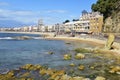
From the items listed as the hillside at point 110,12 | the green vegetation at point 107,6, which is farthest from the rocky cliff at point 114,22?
the green vegetation at point 107,6

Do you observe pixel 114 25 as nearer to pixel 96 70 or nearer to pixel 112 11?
pixel 112 11

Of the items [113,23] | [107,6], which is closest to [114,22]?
[113,23]

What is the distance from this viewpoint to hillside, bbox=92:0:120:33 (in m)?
130

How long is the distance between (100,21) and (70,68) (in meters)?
137

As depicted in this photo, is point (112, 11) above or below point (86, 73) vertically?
above

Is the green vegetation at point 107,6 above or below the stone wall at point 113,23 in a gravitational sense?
above

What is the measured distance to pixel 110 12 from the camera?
137 m

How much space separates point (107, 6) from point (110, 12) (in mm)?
5251

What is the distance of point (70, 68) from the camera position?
4028 cm

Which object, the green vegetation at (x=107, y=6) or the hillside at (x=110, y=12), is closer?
the hillside at (x=110, y=12)

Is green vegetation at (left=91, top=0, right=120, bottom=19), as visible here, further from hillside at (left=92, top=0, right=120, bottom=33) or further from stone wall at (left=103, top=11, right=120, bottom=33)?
stone wall at (left=103, top=11, right=120, bottom=33)

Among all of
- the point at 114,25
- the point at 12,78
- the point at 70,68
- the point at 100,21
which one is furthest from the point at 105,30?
the point at 12,78

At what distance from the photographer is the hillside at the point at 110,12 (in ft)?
428

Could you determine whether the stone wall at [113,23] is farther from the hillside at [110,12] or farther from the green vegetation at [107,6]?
the green vegetation at [107,6]
